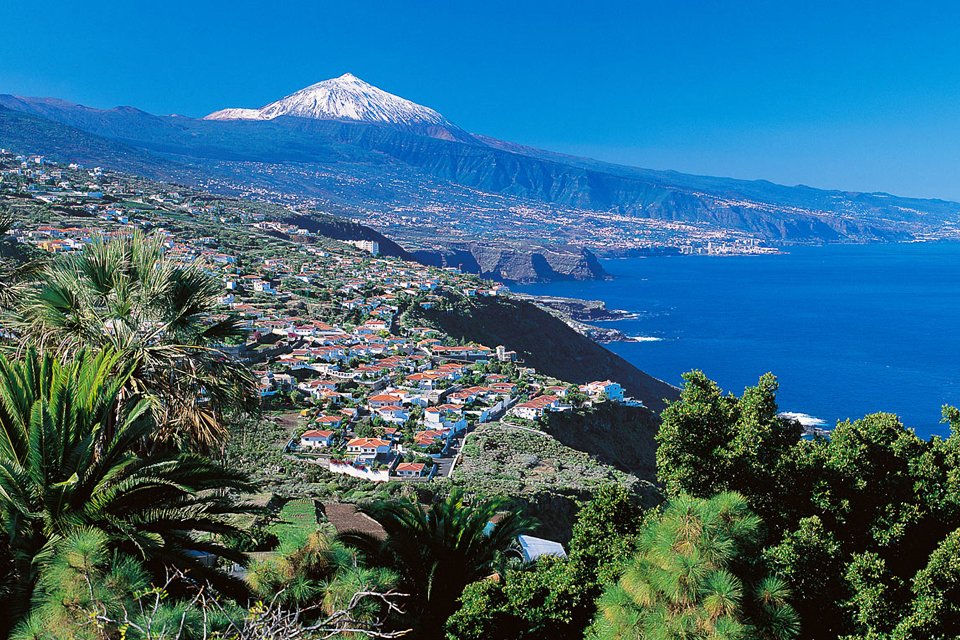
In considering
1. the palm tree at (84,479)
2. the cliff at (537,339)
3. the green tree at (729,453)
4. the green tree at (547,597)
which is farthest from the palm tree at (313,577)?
the cliff at (537,339)

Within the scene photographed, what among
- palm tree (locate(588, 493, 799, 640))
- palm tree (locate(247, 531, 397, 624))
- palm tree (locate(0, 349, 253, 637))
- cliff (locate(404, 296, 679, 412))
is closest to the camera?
palm tree (locate(0, 349, 253, 637))

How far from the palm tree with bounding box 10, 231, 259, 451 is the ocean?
4467cm

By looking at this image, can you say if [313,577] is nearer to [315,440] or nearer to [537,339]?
[315,440]

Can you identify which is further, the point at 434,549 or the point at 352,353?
the point at 352,353

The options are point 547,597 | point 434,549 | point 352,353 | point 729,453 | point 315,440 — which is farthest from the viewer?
point 352,353

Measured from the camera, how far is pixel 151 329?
649cm

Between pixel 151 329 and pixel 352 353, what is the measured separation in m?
31.3

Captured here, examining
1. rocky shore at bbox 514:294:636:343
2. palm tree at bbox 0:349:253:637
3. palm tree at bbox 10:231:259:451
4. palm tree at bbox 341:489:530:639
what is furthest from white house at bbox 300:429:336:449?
rocky shore at bbox 514:294:636:343

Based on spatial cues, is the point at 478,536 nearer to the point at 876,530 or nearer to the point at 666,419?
the point at 666,419

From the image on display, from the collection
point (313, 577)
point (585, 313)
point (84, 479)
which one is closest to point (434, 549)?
point (313, 577)

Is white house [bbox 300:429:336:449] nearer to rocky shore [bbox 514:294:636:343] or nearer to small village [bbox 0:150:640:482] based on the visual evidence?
small village [bbox 0:150:640:482]

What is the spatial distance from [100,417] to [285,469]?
48.2 ft

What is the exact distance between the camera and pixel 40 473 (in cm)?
468

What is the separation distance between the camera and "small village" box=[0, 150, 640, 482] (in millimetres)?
23703
